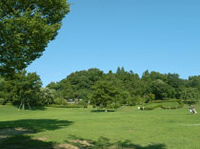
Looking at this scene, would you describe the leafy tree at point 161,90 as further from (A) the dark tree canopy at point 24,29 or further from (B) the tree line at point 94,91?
(A) the dark tree canopy at point 24,29

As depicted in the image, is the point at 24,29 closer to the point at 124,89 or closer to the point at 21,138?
the point at 21,138

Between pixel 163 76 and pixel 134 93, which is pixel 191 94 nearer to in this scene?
pixel 134 93

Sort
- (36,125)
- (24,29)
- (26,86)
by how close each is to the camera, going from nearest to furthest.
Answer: (24,29) < (36,125) < (26,86)

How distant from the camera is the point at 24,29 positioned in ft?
35.6

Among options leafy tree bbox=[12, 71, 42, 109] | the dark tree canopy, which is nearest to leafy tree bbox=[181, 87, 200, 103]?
leafy tree bbox=[12, 71, 42, 109]

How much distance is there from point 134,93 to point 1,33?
80607 millimetres

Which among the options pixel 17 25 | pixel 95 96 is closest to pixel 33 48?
pixel 17 25

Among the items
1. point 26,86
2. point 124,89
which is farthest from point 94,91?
point 124,89

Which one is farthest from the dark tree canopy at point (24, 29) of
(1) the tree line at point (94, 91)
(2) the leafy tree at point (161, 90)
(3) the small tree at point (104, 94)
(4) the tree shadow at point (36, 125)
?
(2) the leafy tree at point (161, 90)

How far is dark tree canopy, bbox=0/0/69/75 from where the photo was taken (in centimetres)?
1041

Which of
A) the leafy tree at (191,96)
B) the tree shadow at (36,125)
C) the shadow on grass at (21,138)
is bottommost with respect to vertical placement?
the tree shadow at (36,125)

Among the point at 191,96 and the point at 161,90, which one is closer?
the point at 191,96

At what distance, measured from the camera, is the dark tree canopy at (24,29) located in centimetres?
1041

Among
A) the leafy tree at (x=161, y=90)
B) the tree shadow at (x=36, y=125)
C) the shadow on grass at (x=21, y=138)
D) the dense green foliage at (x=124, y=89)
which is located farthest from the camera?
the leafy tree at (x=161, y=90)
